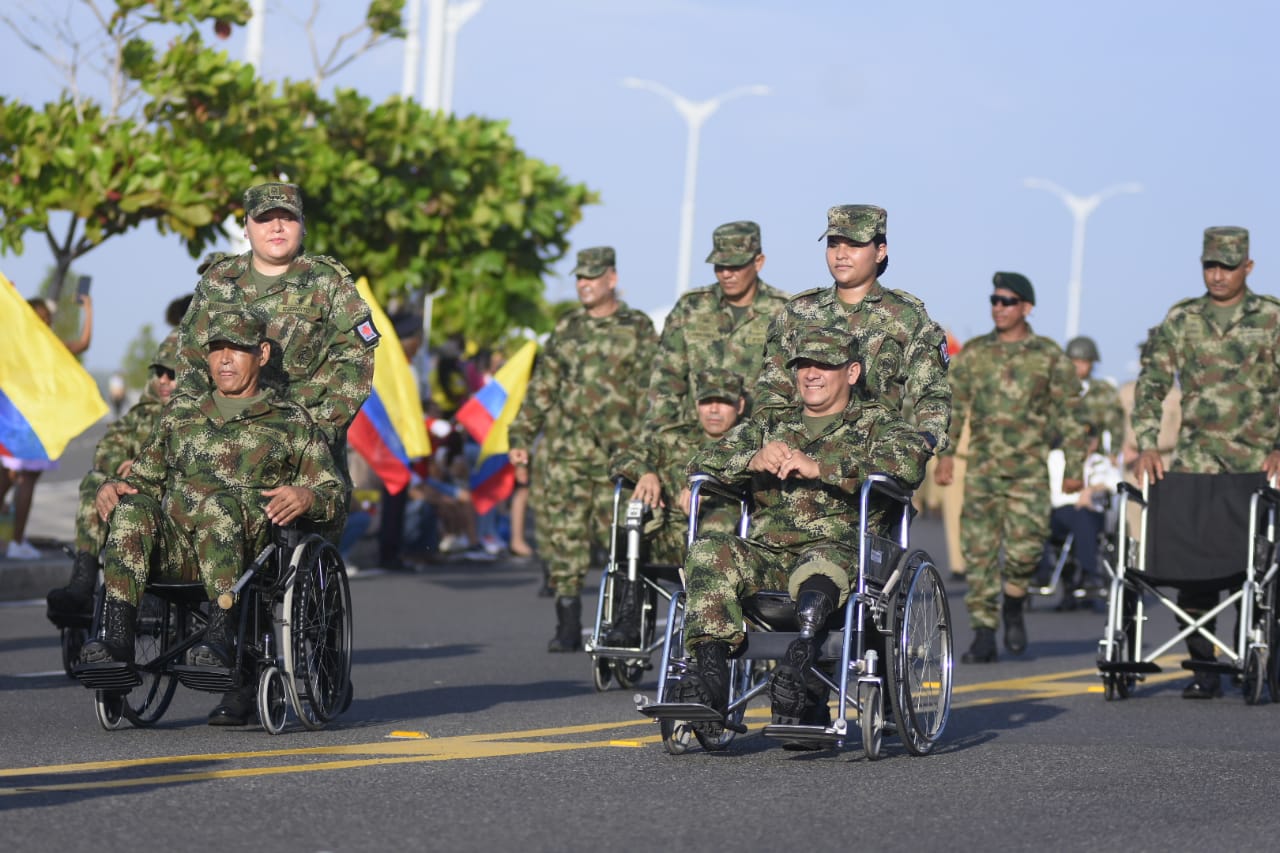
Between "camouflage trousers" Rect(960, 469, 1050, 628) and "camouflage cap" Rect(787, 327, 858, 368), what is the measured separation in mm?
5340

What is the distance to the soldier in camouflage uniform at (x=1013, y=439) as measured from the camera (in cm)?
1414

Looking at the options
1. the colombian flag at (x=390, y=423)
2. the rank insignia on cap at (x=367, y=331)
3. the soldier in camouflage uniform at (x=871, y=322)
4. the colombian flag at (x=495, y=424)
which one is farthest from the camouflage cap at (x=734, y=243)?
the colombian flag at (x=495, y=424)

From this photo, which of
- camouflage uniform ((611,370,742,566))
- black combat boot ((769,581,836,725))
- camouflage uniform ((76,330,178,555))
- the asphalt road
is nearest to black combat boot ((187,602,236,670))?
the asphalt road

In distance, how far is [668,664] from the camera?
27.3 feet

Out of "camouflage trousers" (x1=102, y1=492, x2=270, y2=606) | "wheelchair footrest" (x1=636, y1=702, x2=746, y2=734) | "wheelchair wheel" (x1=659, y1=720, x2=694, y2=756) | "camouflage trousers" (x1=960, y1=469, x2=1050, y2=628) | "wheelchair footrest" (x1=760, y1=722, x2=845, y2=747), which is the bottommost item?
"wheelchair wheel" (x1=659, y1=720, x2=694, y2=756)

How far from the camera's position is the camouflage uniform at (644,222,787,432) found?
1159 cm

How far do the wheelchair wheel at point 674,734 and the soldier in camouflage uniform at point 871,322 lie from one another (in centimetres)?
146

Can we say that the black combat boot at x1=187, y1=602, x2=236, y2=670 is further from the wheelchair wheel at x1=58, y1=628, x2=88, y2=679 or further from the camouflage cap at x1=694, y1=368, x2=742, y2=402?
the camouflage cap at x1=694, y1=368, x2=742, y2=402

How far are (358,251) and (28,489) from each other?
281 inches

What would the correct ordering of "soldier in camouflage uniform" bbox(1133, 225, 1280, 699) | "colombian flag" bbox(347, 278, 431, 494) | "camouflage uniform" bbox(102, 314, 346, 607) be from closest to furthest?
1. "camouflage uniform" bbox(102, 314, 346, 607)
2. "soldier in camouflage uniform" bbox(1133, 225, 1280, 699)
3. "colombian flag" bbox(347, 278, 431, 494)

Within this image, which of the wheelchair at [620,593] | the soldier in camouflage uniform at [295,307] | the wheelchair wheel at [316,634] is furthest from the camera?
the wheelchair at [620,593]

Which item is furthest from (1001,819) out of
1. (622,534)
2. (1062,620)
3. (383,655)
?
(1062,620)

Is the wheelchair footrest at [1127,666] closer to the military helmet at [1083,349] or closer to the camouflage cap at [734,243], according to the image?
the camouflage cap at [734,243]

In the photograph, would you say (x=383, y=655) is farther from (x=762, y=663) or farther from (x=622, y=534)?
(x=762, y=663)
